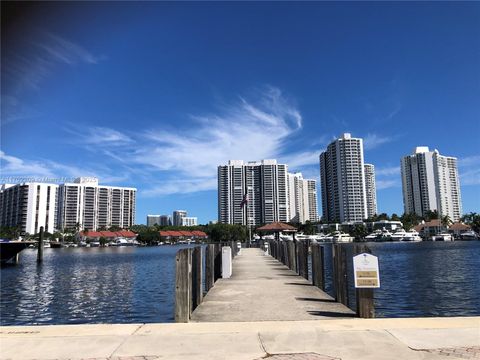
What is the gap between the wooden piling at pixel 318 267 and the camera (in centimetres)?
1502

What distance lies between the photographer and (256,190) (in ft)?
488

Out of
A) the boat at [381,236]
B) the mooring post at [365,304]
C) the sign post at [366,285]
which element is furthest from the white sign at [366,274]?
the boat at [381,236]

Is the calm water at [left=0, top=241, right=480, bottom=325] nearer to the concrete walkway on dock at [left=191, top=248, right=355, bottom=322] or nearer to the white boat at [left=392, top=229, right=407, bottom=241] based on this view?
the concrete walkway on dock at [left=191, top=248, right=355, bottom=322]

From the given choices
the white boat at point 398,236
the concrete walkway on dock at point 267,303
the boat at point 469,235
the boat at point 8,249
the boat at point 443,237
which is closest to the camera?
the concrete walkway on dock at point 267,303

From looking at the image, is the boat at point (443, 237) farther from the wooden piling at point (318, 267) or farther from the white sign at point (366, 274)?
the white sign at point (366, 274)

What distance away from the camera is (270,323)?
29.7 feet

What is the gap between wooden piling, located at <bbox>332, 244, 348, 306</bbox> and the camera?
11.6 meters

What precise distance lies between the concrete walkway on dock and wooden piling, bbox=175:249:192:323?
0.43 m

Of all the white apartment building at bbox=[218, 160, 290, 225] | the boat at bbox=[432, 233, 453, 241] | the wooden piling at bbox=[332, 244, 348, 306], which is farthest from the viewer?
the boat at bbox=[432, 233, 453, 241]

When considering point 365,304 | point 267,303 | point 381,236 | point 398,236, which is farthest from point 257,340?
point 381,236

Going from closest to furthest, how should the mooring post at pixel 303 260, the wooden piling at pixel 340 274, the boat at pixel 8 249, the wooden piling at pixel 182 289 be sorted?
the wooden piling at pixel 182 289 < the wooden piling at pixel 340 274 < the mooring post at pixel 303 260 < the boat at pixel 8 249

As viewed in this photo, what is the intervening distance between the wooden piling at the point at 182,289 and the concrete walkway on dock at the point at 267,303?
43cm

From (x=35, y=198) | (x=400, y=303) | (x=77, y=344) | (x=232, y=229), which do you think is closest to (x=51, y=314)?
(x=77, y=344)

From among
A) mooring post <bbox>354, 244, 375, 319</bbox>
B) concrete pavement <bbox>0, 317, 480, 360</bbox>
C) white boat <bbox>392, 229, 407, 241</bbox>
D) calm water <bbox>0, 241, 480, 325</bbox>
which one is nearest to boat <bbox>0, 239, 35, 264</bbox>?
calm water <bbox>0, 241, 480, 325</bbox>
